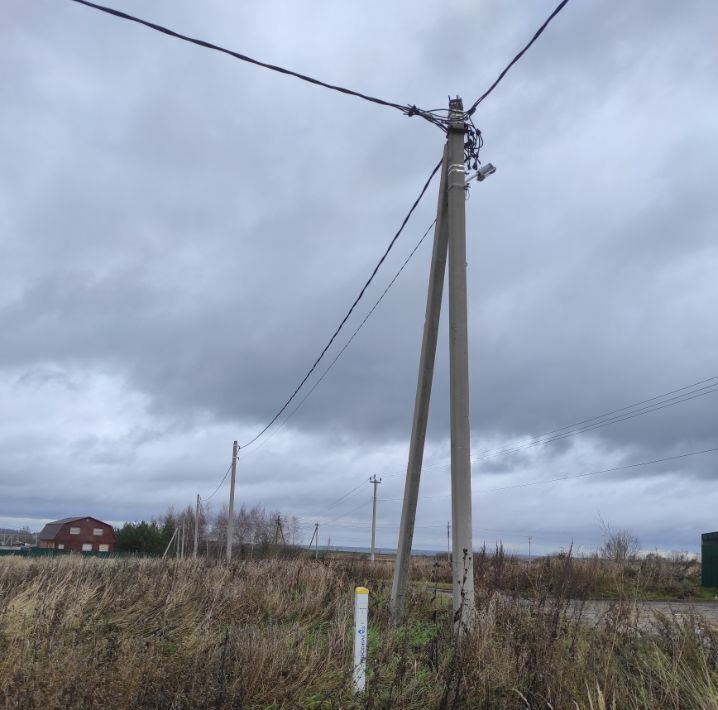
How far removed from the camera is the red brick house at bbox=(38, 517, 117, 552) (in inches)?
3130

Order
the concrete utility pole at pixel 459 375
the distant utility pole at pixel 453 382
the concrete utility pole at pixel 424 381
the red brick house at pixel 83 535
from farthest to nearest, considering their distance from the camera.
Result: the red brick house at pixel 83 535 < the concrete utility pole at pixel 424 381 < the distant utility pole at pixel 453 382 < the concrete utility pole at pixel 459 375

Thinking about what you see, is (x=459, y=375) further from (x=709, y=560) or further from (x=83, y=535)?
(x=83, y=535)

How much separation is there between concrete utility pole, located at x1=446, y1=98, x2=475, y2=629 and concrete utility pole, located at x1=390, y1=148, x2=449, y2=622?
0.90 feet

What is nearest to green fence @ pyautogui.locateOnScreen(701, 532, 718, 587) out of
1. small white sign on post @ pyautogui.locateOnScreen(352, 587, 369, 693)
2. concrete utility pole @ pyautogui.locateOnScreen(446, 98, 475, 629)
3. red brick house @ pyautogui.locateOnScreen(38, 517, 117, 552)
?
concrete utility pole @ pyautogui.locateOnScreen(446, 98, 475, 629)

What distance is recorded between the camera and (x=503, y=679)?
217 inches

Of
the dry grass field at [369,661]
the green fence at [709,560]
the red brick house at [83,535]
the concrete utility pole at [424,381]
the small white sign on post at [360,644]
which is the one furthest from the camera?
the red brick house at [83,535]

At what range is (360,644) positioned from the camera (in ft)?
19.3

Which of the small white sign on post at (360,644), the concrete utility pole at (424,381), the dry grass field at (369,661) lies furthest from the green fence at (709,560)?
the small white sign on post at (360,644)

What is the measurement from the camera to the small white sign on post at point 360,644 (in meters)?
5.75

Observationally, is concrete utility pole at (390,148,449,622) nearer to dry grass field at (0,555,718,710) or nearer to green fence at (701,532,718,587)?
dry grass field at (0,555,718,710)

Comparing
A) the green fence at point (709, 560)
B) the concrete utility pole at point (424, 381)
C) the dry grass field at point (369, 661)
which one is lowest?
the dry grass field at point (369, 661)

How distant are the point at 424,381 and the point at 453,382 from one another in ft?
3.94

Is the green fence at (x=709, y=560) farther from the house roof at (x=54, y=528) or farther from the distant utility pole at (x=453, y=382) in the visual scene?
the house roof at (x=54, y=528)

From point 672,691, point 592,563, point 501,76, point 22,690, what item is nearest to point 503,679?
point 672,691
